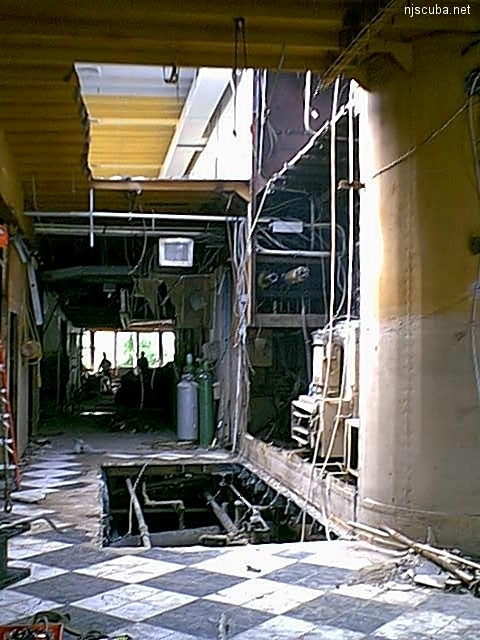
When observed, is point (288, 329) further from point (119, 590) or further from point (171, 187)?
point (119, 590)

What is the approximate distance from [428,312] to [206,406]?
5.71m

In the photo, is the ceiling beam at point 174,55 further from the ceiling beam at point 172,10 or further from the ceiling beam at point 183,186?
the ceiling beam at point 183,186

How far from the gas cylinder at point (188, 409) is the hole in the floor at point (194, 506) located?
113cm

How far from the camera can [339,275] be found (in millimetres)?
8156

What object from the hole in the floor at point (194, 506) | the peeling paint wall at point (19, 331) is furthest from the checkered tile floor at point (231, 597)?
the peeling paint wall at point (19, 331)

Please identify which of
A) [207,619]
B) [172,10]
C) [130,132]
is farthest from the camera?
[130,132]

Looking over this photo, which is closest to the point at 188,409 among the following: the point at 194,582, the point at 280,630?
the point at 194,582

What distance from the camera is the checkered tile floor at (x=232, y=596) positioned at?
3.08 metres

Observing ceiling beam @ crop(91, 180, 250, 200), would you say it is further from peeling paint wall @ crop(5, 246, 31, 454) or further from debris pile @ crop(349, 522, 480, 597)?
debris pile @ crop(349, 522, 480, 597)

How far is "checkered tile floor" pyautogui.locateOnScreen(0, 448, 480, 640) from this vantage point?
3.08 m

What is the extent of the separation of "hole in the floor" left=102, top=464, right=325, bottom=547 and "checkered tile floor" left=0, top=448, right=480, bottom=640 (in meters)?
1.70

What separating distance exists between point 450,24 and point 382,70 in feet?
1.54

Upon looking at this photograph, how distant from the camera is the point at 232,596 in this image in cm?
351

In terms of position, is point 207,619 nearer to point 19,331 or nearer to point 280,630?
point 280,630
